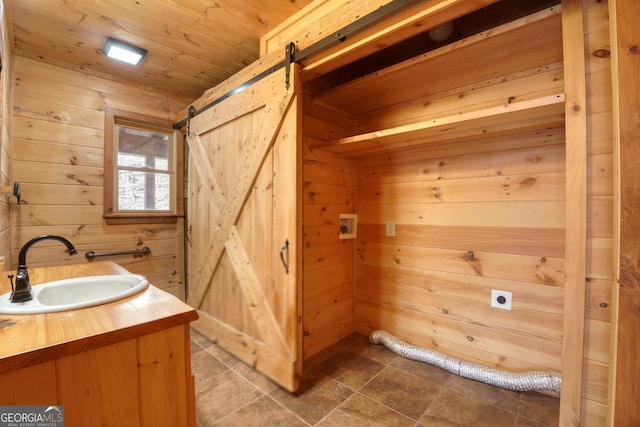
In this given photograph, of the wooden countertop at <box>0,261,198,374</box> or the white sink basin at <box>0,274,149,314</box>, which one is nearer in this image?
the wooden countertop at <box>0,261,198,374</box>

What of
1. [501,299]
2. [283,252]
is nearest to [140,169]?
[283,252]

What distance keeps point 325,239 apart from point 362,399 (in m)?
1.09

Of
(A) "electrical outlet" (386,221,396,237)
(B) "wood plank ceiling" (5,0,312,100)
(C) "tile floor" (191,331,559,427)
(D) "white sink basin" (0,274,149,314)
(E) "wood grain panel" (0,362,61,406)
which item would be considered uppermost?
(B) "wood plank ceiling" (5,0,312,100)

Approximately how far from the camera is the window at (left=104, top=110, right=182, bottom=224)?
2.47 m

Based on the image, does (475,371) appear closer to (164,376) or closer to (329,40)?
(164,376)

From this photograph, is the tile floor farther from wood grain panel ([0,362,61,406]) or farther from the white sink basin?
wood grain panel ([0,362,61,406])

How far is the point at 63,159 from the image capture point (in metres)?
2.26

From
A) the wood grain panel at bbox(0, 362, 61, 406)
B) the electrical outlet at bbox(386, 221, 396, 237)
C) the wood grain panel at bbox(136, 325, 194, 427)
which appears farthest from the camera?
the electrical outlet at bbox(386, 221, 396, 237)

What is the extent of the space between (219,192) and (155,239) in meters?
1.03

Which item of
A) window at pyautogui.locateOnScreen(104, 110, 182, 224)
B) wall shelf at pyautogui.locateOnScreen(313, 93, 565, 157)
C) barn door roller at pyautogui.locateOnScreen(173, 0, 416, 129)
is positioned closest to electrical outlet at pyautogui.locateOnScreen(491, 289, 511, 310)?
wall shelf at pyautogui.locateOnScreen(313, 93, 565, 157)

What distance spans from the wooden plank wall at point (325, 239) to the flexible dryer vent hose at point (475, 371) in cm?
39

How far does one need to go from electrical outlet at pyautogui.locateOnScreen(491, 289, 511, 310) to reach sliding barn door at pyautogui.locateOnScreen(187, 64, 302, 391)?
128cm

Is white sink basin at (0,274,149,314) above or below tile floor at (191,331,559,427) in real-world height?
above

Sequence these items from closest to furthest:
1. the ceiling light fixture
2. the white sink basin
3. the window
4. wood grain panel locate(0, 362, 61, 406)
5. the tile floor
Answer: wood grain panel locate(0, 362, 61, 406), the white sink basin, the tile floor, the ceiling light fixture, the window
